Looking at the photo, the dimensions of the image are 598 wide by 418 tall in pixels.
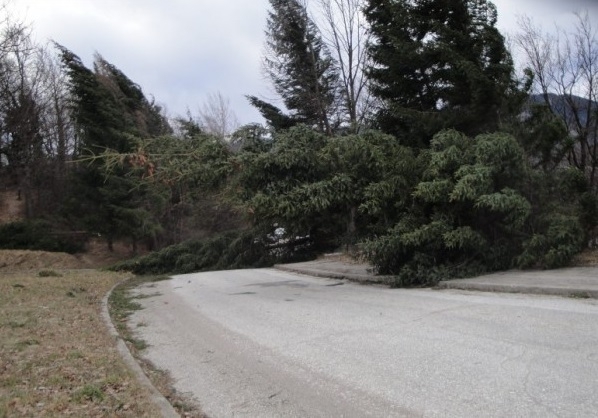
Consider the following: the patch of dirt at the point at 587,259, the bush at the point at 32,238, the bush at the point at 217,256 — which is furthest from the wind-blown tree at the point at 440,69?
the bush at the point at 32,238

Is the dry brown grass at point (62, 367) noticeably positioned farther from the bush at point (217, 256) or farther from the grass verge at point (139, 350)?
the bush at point (217, 256)

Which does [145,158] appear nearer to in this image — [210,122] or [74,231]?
[74,231]

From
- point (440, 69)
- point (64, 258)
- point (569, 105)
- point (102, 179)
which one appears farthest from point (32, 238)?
point (569, 105)

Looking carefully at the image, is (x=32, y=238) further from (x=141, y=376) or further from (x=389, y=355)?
(x=389, y=355)

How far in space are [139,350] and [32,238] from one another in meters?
31.6

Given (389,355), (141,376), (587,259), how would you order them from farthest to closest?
(587,259) < (389,355) < (141,376)

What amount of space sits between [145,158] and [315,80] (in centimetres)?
1954

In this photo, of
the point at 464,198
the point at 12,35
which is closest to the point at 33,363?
the point at 464,198

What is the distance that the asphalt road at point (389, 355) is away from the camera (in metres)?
5.01

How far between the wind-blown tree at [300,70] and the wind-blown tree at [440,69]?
1174cm

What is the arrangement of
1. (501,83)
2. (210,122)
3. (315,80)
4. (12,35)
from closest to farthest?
1. (501,83)
2. (12,35)
3. (315,80)
4. (210,122)

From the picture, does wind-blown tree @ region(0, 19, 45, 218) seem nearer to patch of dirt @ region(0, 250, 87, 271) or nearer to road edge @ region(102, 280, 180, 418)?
patch of dirt @ region(0, 250, 87, 271)

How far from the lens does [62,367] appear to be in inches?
258

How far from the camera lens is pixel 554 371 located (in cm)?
553
